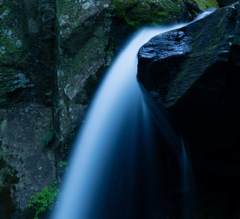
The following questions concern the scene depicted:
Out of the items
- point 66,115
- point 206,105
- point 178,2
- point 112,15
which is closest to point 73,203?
point 66,115

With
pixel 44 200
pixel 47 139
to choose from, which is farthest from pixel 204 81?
pixel 44 200

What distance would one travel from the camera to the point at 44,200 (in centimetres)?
317

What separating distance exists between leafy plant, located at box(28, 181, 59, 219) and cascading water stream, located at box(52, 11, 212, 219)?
175 mm

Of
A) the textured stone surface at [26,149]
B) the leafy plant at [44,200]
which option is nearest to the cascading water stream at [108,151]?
the leafy plant at [44,200]

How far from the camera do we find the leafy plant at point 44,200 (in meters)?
3.14

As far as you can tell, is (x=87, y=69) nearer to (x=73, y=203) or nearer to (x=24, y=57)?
(x=24, y=57)

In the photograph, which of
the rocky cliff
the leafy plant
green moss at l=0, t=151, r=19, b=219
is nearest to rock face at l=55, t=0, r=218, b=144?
the rocky cliff

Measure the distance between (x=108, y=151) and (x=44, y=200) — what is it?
1.33 m

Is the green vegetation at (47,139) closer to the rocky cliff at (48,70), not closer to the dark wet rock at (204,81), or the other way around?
the rocky cliff at (48,70)

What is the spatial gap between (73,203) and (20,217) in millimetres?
899

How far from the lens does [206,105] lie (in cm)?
192

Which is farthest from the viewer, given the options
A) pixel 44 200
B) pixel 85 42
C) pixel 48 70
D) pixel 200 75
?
pixel 48 70

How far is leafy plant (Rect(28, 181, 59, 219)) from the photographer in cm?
314

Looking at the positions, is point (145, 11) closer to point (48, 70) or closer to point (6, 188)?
point (48, 70)
